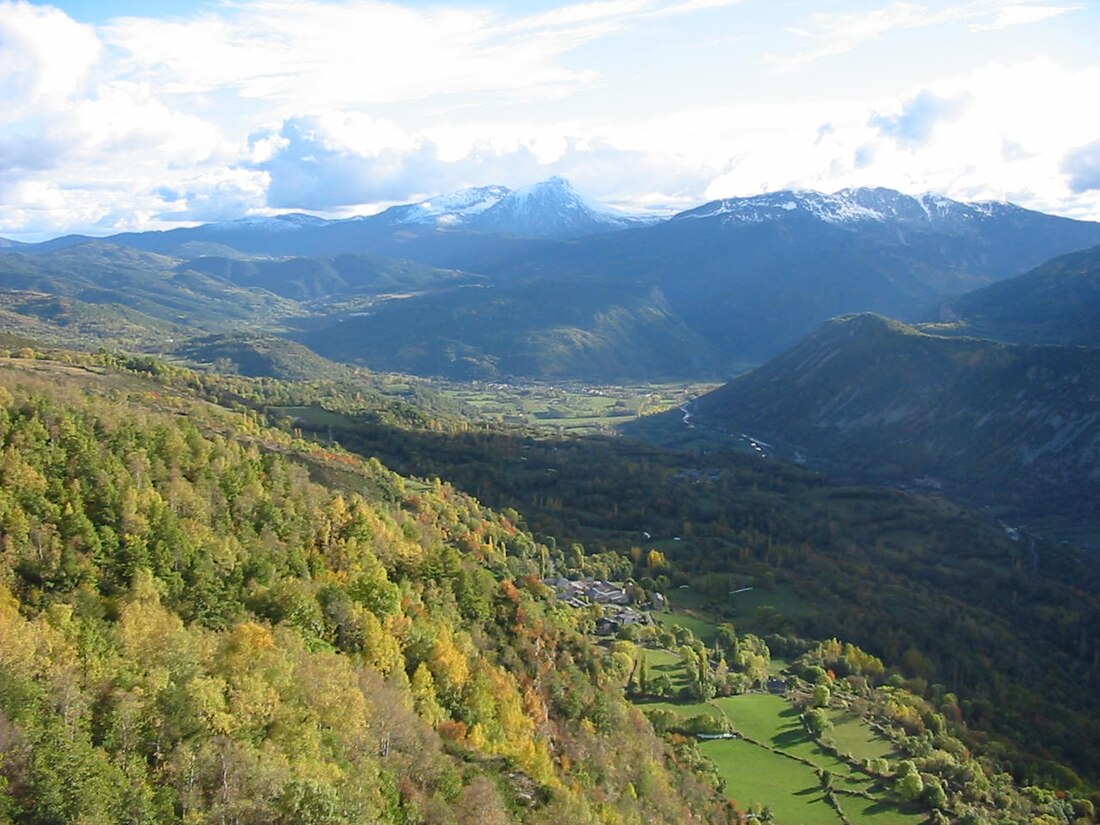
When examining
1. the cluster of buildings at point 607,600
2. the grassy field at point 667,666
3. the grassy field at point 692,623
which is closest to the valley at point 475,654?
the grassy field at point 667,666

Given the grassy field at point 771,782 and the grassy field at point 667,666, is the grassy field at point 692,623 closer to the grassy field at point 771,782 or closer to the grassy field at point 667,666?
the grassy field at point 667,666

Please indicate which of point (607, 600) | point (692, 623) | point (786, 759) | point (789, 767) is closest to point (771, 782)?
point (789, 767)

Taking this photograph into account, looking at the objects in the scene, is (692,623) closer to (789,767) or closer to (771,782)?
(789,767)

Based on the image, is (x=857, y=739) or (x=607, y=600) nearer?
(x=857, y=739)

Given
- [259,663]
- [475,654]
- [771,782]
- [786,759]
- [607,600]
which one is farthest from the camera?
[607,600]

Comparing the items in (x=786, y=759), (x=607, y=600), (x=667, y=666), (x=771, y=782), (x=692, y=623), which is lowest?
(x=692, y=623)

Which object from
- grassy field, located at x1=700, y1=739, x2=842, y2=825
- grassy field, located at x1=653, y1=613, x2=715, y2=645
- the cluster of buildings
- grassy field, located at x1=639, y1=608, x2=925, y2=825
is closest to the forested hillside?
grassy field, located at x1=700, y1=739, x2=842, y2=825

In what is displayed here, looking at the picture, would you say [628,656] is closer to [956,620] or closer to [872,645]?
[872,645]

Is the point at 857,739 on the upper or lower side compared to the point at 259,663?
lower

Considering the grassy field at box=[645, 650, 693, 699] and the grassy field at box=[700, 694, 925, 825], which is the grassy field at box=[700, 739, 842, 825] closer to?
the grassy field at box=[700, 694, 925, 825]

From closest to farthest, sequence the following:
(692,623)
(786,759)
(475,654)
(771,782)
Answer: (475,654) < (771,782) < (786,759) < (692,623)
